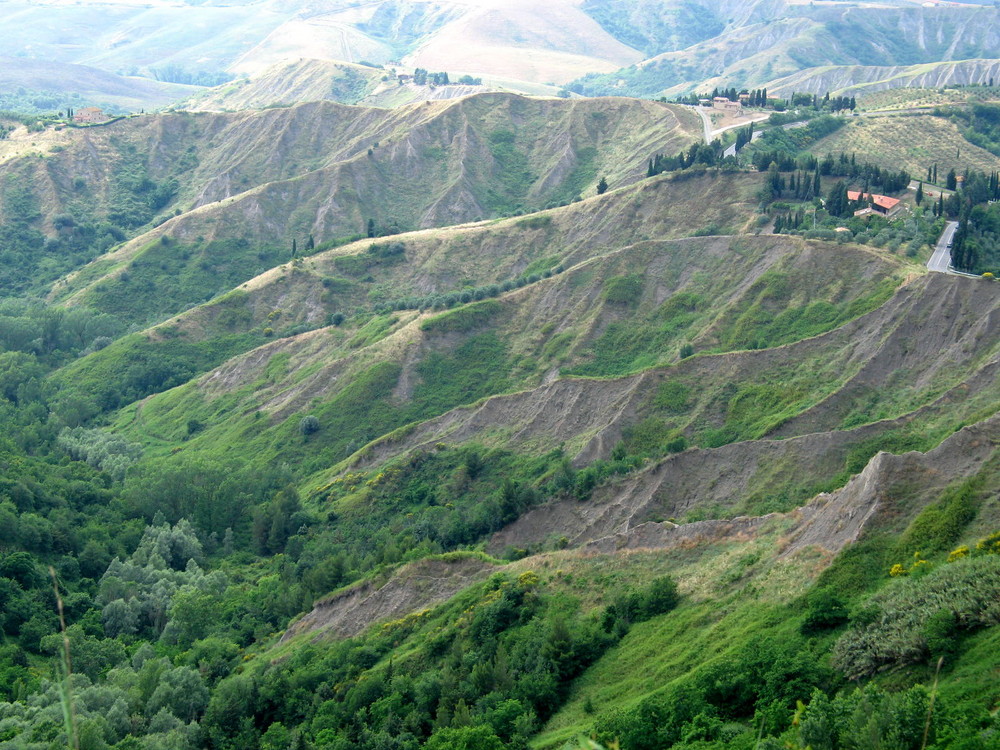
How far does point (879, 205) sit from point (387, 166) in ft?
295

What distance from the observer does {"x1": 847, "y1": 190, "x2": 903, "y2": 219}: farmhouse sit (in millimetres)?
103375

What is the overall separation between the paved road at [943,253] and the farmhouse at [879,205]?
6.06m

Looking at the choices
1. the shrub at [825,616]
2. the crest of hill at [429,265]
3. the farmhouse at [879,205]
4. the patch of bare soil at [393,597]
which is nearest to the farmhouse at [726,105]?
the crest of hill at [429,265]

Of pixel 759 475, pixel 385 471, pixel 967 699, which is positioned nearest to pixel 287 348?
pixel 385 471

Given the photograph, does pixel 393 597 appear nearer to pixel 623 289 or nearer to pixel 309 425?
pixel 309 425

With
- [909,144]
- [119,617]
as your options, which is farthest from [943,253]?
[119,617]

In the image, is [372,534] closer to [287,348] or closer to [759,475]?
[759,475]

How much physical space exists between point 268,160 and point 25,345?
69.9m

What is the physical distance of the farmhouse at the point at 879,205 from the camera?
103375 millimetres

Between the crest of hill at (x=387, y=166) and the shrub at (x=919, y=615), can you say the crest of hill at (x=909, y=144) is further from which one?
the shrub at (x=919, y=615)

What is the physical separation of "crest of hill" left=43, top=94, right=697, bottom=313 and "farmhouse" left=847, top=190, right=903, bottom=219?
41.5 m

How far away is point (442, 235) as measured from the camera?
13088 cm

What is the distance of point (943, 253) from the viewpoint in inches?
3529

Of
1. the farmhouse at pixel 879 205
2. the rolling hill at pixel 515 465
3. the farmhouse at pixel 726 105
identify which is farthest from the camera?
the farmhouse at pixel 726 105
